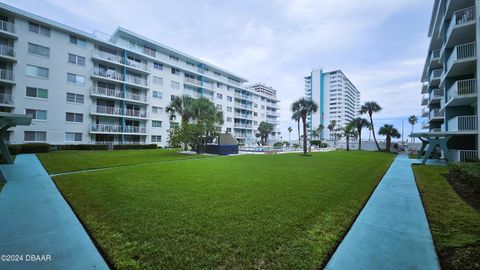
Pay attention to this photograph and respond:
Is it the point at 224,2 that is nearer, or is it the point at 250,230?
the point at 250,230

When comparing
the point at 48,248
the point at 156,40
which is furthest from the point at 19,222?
the point at 156,40

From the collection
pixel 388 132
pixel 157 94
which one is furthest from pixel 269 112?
pixel 157 94

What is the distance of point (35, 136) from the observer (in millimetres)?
23391

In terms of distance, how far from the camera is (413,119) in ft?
217

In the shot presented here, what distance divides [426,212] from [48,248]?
7939 millimetres

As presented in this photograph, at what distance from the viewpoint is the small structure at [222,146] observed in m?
23.7

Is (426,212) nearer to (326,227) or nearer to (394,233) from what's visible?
(394,233)

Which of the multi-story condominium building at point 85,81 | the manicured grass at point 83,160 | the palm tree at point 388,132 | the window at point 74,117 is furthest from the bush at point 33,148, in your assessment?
the palm tree at point 388,132

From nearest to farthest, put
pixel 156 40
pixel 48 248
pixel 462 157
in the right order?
pixel 48 248 → pixel 462 157 → pixel 156 40

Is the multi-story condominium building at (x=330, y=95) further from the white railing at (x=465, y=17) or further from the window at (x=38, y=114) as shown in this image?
the window at (x=38, y=114)

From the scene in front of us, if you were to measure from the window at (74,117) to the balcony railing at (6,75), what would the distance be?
5935 mm

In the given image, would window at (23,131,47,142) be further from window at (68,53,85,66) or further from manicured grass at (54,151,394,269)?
manicured grass at (54,151,394,269)

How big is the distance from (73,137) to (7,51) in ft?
36.2

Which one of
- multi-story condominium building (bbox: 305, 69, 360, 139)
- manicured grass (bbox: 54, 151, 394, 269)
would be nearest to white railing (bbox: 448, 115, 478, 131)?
manicured grass (bbox: 54, 151, 394, 269)
